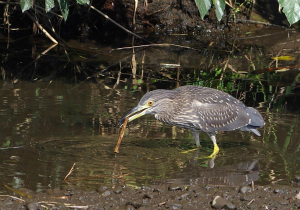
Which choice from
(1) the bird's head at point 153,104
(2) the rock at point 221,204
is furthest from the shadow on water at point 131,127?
(2) the rock at point 221,204

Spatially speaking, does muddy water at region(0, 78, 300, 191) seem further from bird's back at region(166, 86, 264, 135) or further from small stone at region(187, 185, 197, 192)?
small stone at region(187, 185, 197, 192)

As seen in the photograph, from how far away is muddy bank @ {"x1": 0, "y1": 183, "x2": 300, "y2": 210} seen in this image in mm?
4793

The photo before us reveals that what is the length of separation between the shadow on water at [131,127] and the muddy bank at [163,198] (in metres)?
0.34

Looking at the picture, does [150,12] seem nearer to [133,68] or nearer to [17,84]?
[133,68]

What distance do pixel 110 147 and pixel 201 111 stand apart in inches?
48.7

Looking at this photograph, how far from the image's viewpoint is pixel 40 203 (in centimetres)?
476

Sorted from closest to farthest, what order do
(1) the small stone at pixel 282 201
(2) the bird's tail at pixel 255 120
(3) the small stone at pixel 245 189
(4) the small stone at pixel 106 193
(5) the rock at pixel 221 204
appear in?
1. (5) the rock at pixel 221 204
2. (1) the small stone at pixel 282 201
3. (4) the small stone at pixel 106 193
4. (3) the small stone at pixel 245 189
5. (2) the bird's tail at pixel 255 120

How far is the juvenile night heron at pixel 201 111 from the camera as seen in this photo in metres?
6.99

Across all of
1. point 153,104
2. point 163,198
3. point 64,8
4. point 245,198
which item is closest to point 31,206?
point 163,198

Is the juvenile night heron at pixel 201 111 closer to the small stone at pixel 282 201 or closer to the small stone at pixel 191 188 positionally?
the small stone at pixel 191 188

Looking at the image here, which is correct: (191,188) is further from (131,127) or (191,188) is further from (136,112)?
(131,127)

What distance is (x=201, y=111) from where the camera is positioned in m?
7.06

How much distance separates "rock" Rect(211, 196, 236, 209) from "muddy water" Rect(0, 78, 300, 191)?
0.92m

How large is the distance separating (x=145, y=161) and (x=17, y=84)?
12.9 feet
